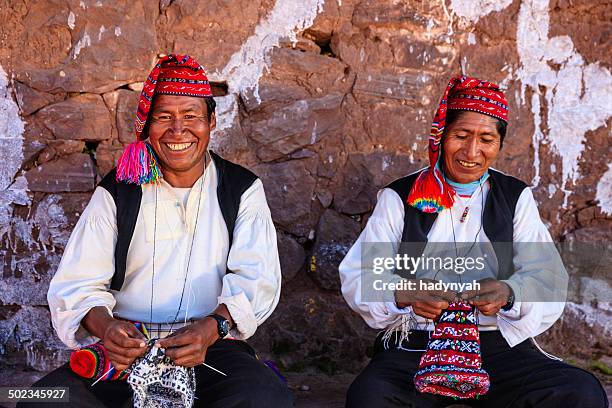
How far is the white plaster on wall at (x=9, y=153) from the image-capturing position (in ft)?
11.5

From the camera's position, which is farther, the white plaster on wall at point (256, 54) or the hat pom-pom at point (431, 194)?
the white plaster on wall at point (256, 54)

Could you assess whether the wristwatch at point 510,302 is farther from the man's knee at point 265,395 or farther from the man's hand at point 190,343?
the man's hand at point 190,343

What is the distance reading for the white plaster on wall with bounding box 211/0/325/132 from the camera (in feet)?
11.9

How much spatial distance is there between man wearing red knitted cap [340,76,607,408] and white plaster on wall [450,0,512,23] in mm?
753

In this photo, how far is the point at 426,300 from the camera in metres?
2.80

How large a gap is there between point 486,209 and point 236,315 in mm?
1105

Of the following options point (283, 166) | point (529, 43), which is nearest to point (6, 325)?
point (283, 166)

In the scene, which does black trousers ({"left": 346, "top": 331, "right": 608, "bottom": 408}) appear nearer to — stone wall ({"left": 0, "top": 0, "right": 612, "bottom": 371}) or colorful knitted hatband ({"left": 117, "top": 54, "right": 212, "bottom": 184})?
stone wall ({"left": 0, "top": 0, "right": 612, "bottom": 371})

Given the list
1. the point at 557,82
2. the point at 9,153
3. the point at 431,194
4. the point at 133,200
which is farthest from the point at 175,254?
the point at 557,82

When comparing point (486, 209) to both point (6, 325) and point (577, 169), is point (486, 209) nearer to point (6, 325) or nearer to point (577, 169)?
point (577, 169)

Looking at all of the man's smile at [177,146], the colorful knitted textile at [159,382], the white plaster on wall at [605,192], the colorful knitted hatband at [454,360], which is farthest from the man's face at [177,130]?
the white plaster on wall at [605,192]

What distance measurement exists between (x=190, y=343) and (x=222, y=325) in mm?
145

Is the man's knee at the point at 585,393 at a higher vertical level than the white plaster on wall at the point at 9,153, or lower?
lower

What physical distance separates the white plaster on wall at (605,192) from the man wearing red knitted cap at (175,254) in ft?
5.81
